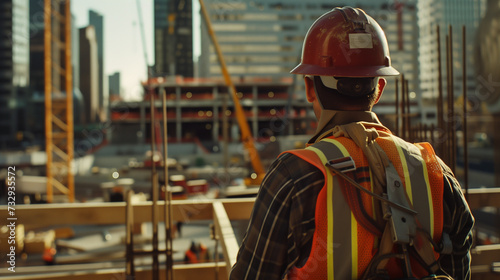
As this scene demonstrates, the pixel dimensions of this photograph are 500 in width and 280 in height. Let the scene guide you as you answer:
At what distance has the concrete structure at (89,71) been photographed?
5979 inches

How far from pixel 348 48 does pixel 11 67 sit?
101353 mm

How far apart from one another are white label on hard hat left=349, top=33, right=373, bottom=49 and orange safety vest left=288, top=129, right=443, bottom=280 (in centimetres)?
35

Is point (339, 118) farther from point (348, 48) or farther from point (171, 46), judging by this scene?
point (171, 46)

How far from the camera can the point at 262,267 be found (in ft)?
4.40

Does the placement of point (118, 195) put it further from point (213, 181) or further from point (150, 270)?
point (150, 270)

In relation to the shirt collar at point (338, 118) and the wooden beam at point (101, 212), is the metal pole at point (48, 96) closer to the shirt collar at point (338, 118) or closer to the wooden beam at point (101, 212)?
the wooden beam at point (101, 212)

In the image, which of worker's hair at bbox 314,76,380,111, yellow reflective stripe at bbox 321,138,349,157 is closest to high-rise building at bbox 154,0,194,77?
worker's hair at bbox 314,76,380,111

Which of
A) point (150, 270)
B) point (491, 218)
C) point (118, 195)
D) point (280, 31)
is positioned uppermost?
point (280, 31)

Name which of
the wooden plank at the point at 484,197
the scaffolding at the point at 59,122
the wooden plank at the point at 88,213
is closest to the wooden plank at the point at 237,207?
the wooden plank at the point at 88,213

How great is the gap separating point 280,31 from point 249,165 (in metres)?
59.3

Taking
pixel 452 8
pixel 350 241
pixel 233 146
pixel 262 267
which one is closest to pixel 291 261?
pixel 262 267

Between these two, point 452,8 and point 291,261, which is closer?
point 291,261

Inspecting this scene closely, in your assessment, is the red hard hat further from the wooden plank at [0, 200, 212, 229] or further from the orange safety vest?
the wooden plank at [0, 200, 212, 229]

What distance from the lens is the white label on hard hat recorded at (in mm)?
1504
